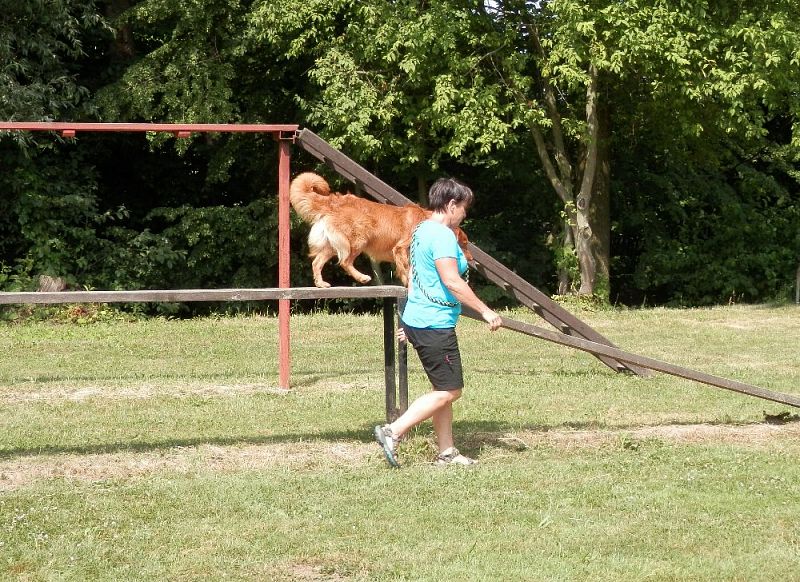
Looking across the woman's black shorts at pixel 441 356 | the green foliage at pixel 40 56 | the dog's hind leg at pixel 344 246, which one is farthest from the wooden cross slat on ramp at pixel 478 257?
the green foliage at pixel 40 56

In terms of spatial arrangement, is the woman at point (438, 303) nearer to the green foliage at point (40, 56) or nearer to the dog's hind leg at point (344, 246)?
the dog's hind leg at point (344, 246)

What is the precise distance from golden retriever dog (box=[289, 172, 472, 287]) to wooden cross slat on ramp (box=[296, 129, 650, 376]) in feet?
0.51

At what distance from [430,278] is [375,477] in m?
1.29

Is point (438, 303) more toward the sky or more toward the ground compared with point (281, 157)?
more toward the ground

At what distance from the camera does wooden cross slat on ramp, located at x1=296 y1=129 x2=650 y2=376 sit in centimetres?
991

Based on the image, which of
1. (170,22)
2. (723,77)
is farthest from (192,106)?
(723,77)

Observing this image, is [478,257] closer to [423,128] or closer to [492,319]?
[492,319]

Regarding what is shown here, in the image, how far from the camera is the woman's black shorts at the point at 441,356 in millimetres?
6840

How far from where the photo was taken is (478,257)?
1020cm

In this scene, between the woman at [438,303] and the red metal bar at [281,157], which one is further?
the red metal bar at [281,157]

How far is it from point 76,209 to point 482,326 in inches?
309

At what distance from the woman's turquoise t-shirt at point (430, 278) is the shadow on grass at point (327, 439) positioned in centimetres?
125

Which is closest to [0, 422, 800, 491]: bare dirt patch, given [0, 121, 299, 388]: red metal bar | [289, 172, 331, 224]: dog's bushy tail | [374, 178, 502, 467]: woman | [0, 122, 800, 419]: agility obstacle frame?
[0, 122, 800, 419]: agility obstacle frame

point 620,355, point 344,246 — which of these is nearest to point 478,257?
point 344,246
